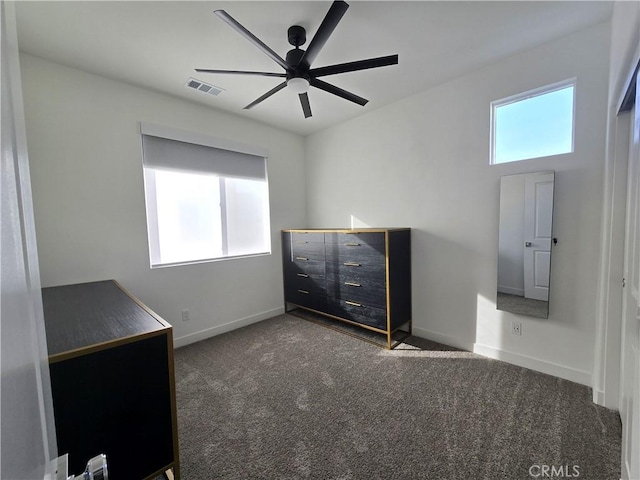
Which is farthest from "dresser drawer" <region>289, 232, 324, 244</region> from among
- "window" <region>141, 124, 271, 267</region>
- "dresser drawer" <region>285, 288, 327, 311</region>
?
"dresser drawer" <region>285, 288, 327, 311</region>

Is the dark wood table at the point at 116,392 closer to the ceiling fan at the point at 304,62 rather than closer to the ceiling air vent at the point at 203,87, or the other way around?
the ceiling fan at the point at 304,62

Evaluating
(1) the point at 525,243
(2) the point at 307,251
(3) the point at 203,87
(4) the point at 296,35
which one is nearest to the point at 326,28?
(4) the point at 296,35

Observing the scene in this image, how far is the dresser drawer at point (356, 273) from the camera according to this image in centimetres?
257

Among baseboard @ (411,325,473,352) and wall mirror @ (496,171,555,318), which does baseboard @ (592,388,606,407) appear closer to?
wall mirror @ (496,171,555,318)

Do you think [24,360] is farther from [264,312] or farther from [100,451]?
[264,312]

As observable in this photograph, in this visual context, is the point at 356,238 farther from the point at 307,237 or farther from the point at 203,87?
the point at 203,87

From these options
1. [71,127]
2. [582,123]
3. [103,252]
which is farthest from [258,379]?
[582,123]

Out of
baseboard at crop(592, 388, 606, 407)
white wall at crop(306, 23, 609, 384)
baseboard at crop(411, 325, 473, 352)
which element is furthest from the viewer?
baseboard at crop(411, 325, 473, 352)

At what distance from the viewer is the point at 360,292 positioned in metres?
2.75

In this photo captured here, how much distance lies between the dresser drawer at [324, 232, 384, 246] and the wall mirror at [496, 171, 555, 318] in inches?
40.5

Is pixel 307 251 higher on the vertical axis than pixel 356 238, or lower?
lower

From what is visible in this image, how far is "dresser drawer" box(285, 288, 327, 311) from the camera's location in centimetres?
316

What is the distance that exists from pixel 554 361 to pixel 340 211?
254 cm

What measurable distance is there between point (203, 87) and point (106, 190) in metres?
1.29
